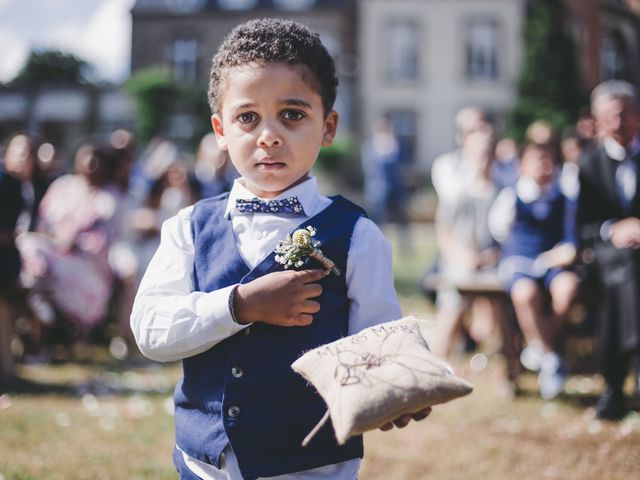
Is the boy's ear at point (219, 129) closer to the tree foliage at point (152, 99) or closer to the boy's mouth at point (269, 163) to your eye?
the boy's mouth at point (269, 163)

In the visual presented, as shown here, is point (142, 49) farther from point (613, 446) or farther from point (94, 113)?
point (613, 446)

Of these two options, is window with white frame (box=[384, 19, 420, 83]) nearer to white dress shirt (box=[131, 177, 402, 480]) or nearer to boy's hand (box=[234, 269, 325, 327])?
white dress shirt (box=[131, 177, 402, 480])

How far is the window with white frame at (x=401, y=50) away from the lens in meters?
27.6

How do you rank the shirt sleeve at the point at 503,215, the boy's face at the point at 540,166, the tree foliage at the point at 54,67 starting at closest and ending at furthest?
the boy's face at the point at 540,166, the shirt sleeve at the point at 503,215, the tree foliage at the point at 54,67

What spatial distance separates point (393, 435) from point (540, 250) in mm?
2245

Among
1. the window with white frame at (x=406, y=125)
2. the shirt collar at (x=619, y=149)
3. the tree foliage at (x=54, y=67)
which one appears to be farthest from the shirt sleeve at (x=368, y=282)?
A: the tree foliage at (x=54, y=67)

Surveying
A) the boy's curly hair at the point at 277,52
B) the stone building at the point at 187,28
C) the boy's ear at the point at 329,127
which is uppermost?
the stone building at the point at 187,28

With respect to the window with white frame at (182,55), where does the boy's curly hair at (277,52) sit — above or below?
below

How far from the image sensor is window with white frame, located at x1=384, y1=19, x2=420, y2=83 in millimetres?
27594

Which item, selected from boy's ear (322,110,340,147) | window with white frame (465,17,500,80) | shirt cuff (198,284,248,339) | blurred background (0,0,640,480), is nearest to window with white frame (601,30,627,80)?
A: window with white frame (465,17,500,80)

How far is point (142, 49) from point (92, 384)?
93.2ft

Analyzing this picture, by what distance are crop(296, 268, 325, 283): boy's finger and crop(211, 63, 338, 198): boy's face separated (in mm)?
268

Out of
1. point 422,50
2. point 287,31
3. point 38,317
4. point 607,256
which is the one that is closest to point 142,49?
point 422,50

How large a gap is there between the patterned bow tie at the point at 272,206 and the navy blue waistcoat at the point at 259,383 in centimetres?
6
